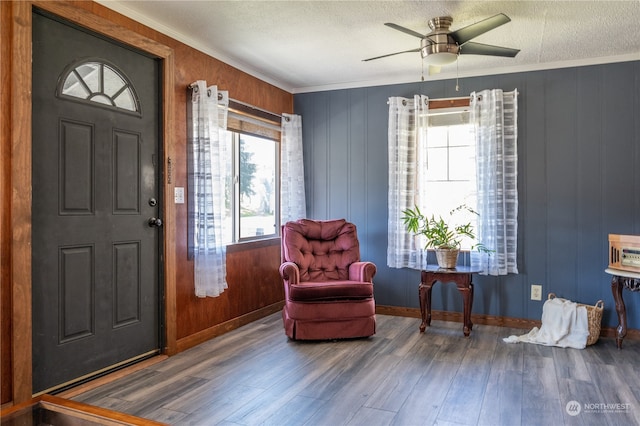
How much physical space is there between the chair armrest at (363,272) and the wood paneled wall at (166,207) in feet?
3.40

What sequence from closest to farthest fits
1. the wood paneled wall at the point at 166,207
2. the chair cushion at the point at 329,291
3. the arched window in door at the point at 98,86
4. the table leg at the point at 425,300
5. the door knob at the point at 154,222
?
the wood paneled wall at the point at 166,207
the arched window in door at the point at 98,86
the door knob at the point at 154,222
the chair cushion at the point at 329,291
the table leg at the point at 425,300

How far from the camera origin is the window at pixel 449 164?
4.44m

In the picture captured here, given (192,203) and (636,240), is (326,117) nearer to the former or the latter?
(192,203)

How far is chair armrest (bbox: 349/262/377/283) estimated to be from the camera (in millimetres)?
3887

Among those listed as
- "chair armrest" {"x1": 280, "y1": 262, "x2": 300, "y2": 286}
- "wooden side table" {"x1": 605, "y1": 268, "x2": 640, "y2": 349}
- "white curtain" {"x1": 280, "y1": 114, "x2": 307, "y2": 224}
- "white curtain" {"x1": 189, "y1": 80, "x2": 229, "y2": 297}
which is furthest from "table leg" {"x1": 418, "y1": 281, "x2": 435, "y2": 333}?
"white curtain" {"x1": 189, "y1": 80, "x2": 229, "y2": 297}

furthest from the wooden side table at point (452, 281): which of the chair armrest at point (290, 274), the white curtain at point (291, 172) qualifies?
the white curtain at point (291, 172)

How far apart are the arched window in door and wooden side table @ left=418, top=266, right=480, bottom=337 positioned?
2691mm

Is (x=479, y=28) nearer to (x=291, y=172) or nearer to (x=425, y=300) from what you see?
(x=425, y=300)

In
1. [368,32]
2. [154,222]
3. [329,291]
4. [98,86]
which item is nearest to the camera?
[98,86]

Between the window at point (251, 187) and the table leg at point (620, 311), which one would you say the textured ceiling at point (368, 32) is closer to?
the window at point (251, 187)

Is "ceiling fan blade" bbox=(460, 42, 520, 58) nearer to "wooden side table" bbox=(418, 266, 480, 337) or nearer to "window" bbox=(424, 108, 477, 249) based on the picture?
"window" bbox=(424, 108, 477, 249)

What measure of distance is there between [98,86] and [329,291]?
86.2 inches

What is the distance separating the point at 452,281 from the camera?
3.93 metres

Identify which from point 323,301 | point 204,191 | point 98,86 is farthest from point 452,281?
point 98,86
